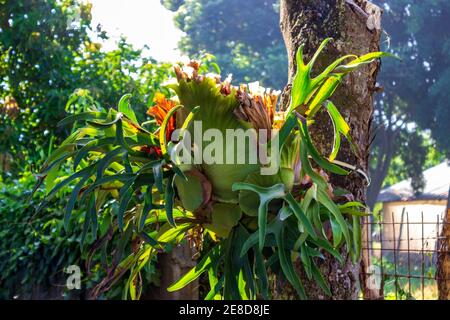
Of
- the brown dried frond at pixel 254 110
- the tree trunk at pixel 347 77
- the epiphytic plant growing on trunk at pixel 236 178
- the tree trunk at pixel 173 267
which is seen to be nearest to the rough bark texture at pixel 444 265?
the tree trunk at pixel 173 267

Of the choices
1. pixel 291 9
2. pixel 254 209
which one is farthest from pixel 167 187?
pixel 291 9

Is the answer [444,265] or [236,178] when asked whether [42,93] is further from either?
[236,178]

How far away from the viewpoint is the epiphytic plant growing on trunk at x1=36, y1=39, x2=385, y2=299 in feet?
4.72

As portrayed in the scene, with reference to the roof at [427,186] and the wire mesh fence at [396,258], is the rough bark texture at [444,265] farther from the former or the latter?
the roof at [427,186]

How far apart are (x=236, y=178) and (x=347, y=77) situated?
2.76 ft

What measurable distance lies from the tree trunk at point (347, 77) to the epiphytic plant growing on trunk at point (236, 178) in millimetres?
516

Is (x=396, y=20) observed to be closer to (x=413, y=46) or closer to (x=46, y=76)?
(x=413, y=46)

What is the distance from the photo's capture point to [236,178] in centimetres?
147

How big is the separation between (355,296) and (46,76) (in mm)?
5587

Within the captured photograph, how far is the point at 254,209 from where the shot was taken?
1473mm

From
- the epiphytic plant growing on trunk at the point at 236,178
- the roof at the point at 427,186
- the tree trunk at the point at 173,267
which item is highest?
the roof at the point at 427,186

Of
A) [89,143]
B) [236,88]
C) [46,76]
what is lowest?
[89,143]

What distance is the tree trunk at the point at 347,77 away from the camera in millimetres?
2088
